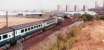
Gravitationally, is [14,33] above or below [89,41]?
above

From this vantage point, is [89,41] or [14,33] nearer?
[89,41]

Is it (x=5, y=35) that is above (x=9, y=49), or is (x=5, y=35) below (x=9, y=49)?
above

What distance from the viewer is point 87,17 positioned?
6612cm

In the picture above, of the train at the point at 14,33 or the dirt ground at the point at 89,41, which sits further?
the train at the point at 14,33

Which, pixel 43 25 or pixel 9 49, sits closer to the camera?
pixel 9 49

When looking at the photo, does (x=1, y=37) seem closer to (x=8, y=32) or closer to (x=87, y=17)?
(x=8, y=32)

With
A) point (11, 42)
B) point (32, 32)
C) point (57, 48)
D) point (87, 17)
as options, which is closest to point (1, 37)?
point (11, 42)

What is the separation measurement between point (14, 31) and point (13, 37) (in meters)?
0.76

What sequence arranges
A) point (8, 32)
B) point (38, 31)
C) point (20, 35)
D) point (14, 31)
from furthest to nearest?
1. point (38, 31)
2. point (20, 35)
3. point (14, 31)
4. point (8, 32)

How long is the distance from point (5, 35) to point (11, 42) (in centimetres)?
160

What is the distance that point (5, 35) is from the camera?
20047mm

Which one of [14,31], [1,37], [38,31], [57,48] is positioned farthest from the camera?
[38,31]

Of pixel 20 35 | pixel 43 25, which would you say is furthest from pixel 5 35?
pixel 43 25

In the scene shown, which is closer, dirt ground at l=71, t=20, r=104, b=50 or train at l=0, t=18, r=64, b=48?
dirt ground at l=71, t=20, r=104, b=50
